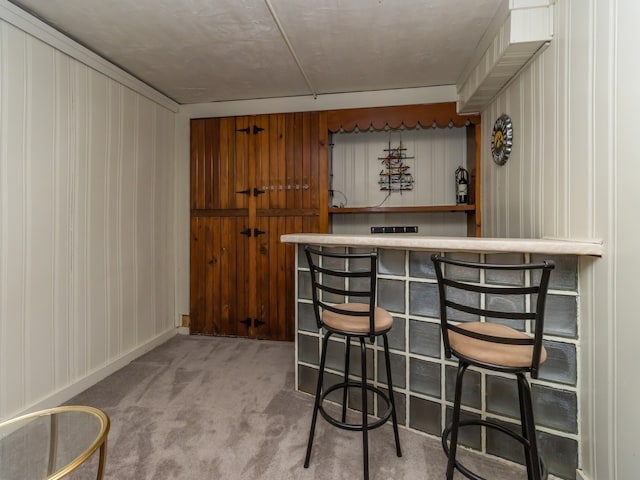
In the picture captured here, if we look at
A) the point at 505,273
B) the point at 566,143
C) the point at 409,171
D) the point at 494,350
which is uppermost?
the point at 409,171

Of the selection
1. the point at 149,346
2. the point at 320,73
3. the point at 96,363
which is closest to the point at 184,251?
the point at 149,346

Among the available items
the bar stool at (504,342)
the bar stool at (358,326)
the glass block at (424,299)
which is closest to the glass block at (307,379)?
the bar stool at (358,326)

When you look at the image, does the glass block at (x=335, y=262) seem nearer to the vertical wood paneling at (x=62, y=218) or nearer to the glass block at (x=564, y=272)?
the glass block at (x=564, y=272)

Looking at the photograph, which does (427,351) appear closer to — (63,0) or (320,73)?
(320,73)

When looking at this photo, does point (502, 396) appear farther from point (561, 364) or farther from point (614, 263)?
point (614, 263)

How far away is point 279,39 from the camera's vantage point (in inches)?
87.7

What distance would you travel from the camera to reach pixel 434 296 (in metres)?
1.69

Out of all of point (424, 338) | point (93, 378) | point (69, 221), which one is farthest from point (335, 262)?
point (93, 378)

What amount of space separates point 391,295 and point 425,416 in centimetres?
72

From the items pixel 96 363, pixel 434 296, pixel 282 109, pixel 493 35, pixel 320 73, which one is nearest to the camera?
pixel 434 296

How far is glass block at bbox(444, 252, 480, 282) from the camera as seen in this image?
1566 millimetres

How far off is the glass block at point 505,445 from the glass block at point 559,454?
10 centimetres

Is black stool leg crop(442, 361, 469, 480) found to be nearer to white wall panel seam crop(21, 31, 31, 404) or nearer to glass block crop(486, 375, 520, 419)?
glass block crop(486, 375, 520, 419)

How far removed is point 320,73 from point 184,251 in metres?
2.39
